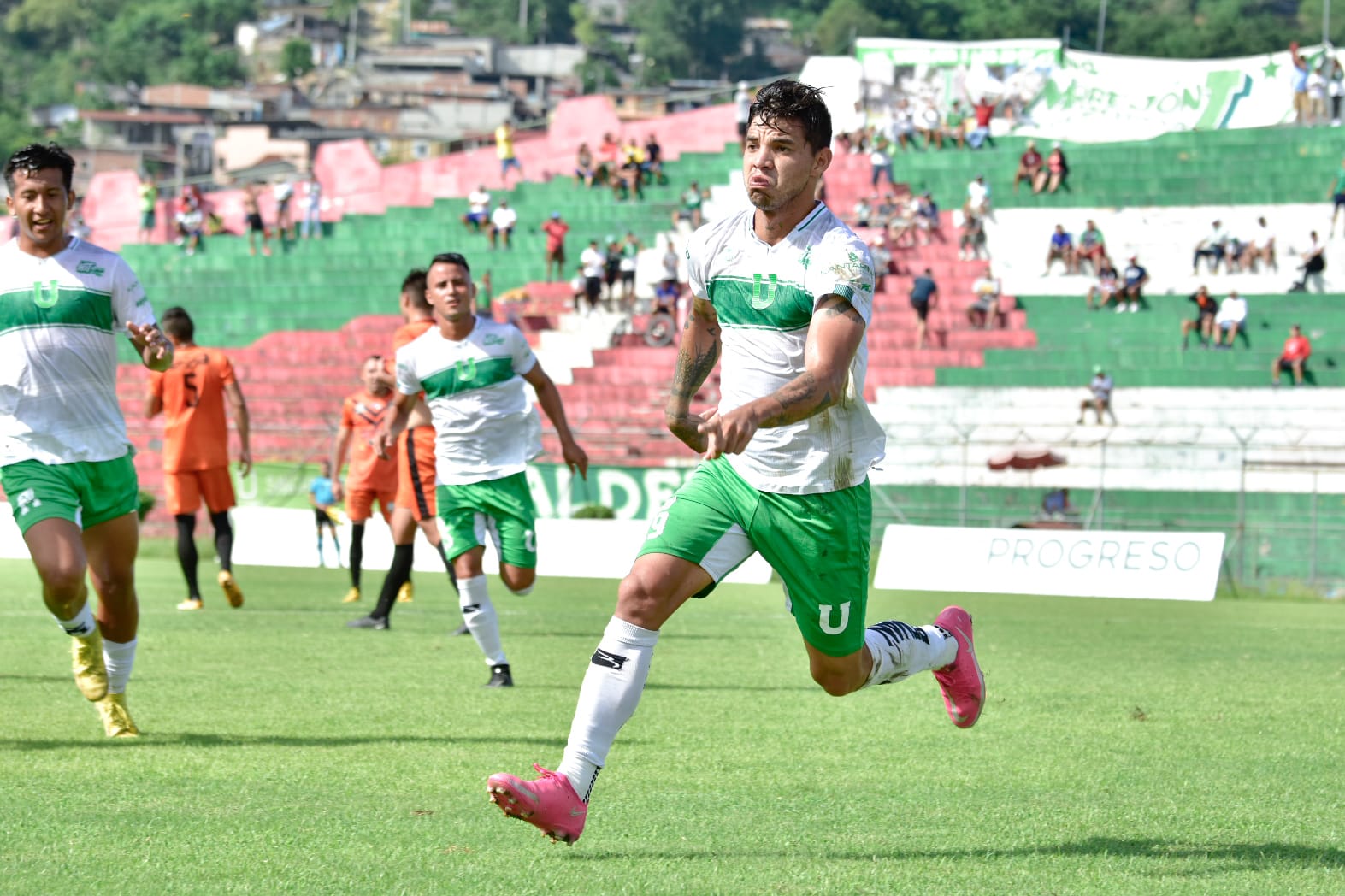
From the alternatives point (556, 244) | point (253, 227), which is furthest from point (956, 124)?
point (253, 227)

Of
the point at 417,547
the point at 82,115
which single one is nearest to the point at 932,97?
the point at 417,547

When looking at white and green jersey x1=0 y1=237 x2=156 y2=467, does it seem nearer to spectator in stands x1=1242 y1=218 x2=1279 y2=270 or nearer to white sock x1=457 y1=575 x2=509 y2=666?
white sock x1=457 y1=575 x2=509 y2=666

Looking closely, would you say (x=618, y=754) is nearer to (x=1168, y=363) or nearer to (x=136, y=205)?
(x=1168, y=363)

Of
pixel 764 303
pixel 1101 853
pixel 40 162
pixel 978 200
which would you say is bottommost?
pixel 1101 853

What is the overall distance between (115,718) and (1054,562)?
13.7 m

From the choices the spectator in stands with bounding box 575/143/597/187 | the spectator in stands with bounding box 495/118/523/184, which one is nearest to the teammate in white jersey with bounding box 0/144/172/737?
the spectator in stands with bounding box 575/143/597/187

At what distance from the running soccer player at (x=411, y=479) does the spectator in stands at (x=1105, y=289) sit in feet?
77.0

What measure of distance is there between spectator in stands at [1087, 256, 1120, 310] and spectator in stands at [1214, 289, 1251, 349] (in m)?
2.49

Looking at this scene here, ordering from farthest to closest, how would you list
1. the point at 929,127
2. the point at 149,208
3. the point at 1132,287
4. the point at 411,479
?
the point at 149,208 → the point at 929,127 → the point at 1132,287 → the point at 411,479

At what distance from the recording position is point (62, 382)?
766 cm

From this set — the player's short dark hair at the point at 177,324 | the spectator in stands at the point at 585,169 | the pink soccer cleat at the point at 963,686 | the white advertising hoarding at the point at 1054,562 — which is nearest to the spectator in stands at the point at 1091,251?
the spectator in stands at the point at 585,169

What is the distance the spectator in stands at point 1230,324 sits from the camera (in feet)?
109

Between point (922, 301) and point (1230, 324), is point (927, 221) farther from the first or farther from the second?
point (1230, 324)

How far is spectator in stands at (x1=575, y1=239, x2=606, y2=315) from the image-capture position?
3762 centimetres
